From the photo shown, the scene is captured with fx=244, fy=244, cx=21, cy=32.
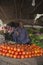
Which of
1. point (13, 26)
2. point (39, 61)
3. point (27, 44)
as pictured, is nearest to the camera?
point (39, 61)

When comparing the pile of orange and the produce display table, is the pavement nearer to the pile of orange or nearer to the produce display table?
the produce display table

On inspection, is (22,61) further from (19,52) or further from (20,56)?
(19,52)

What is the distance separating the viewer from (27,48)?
6371mm

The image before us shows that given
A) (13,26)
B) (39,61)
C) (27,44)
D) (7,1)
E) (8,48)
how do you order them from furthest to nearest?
1. (7,1)
2. (13,26)
3. (27,44)
4. (8,48)
5. (39,61)

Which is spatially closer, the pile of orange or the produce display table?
the produce display table

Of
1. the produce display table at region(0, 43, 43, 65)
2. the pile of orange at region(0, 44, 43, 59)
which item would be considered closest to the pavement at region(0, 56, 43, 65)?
the produce display table at region(0, 43, 43, 65)

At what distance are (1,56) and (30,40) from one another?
1.56 meters

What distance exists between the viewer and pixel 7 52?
240 inches

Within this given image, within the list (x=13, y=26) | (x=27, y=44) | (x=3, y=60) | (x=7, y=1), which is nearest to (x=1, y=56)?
(x=3, y=60)

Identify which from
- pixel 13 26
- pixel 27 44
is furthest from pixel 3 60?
pixel 13 26

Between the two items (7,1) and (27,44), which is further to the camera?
(7,1)

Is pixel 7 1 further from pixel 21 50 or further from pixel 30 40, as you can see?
pixel 21 50

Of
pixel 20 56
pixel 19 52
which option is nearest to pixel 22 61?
pixel 20 56

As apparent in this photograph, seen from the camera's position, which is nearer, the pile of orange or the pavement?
the pavement
